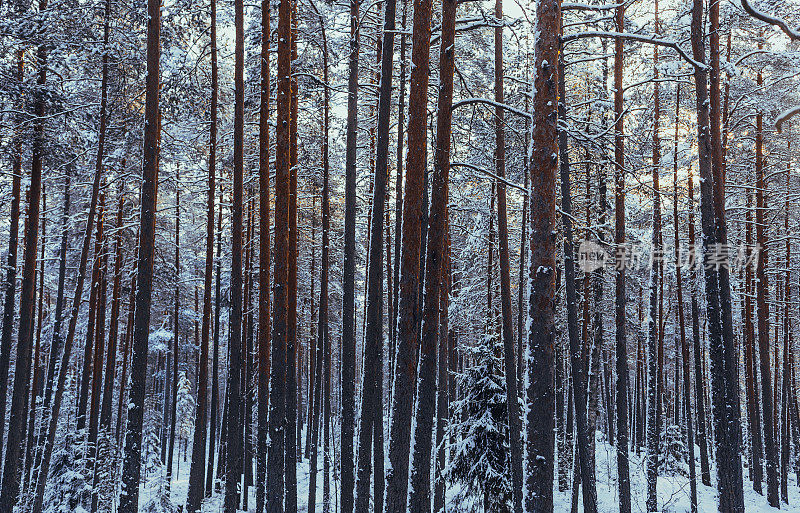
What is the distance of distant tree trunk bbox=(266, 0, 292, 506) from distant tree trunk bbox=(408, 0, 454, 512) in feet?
10.4

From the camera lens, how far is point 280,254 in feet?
33.7

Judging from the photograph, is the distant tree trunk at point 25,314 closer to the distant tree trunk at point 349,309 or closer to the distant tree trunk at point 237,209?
the distant tree trunk at point 237,209

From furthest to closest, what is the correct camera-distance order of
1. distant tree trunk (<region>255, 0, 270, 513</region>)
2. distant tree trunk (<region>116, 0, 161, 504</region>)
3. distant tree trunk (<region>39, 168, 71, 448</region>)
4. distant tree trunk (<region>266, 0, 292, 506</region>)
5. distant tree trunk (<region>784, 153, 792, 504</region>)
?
distant tree trunk (<region>784, 153, 792, 504</region>) → distant tree trunk (<region>39, 168, 71, 448</region>) → distant tree trunk (<region>255, 0, 270, 513</region>) → distant tree trunk (<region>266, 0, 292, 506</region>) → distant tree trunk (<region>116, 0, 161, 504</region>)

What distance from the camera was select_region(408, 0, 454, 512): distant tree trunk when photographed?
25.6 feet

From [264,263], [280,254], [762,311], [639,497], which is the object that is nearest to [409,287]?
[280,254]

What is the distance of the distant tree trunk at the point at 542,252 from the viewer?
620 centimetres

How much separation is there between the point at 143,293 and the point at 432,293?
5.52 m

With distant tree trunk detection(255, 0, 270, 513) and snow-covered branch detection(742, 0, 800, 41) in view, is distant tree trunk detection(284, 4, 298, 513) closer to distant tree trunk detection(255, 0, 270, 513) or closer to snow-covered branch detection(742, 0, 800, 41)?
distant tree trunk detection(255, 0, 270, 513)

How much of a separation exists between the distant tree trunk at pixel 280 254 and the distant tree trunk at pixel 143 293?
232cm

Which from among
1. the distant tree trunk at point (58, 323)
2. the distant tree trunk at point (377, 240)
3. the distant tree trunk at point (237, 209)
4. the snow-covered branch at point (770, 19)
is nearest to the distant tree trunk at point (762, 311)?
the distant tree trunk at point (377, 240)

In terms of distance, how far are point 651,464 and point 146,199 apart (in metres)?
16.6

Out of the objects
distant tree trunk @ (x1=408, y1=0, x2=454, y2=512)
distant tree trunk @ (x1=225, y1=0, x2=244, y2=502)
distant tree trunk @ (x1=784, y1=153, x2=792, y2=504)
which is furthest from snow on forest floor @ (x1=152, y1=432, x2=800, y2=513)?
distant tree trunk @ (x1=408, y1=0, x2=454, y2=512)

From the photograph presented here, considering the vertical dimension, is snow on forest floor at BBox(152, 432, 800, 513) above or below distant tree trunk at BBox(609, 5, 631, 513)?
below

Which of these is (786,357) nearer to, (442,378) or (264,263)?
(442,378)
